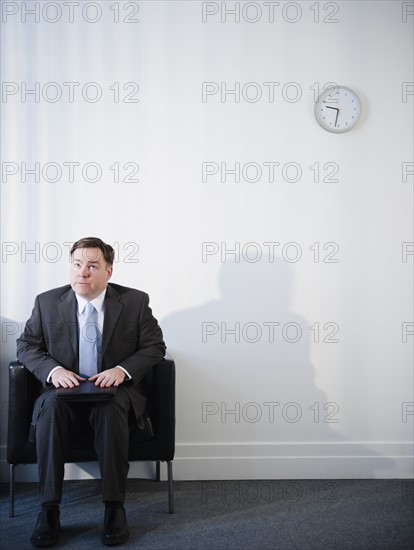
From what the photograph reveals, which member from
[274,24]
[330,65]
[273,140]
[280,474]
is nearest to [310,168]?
[273,140]

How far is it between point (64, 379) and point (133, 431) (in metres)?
0.42

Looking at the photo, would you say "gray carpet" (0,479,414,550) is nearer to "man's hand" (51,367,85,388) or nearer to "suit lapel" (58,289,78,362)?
"man's hand" (51,367,85,388)

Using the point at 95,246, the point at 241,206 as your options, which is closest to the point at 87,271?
the point at 95,246

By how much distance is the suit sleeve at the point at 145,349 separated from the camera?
2.97 metres

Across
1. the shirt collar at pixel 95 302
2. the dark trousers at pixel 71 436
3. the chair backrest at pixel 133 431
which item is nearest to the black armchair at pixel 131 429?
the chair backrest at pixel 133 431

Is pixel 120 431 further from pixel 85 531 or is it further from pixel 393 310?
pixel 393 310

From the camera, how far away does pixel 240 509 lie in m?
3.00

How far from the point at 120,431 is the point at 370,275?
1767 millimetres

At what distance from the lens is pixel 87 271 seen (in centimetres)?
301

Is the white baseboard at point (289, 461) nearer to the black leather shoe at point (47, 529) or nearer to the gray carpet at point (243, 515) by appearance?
the gray carpet at point (243, 515)

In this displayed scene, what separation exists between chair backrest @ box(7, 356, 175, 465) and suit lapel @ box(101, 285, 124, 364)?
287 millimetres

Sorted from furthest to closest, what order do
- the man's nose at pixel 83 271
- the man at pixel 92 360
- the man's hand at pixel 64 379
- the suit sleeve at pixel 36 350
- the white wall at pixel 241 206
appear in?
the white wall at pixel 241 206 → the man's nose at pixel 83 271 → the suit sleeve at pixel 36 350 → the man's hand at pixel 64 379 → the man at pixel 92 360

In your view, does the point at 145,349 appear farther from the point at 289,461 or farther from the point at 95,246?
the point at 289,461

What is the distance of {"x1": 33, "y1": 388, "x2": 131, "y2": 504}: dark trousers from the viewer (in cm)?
264
